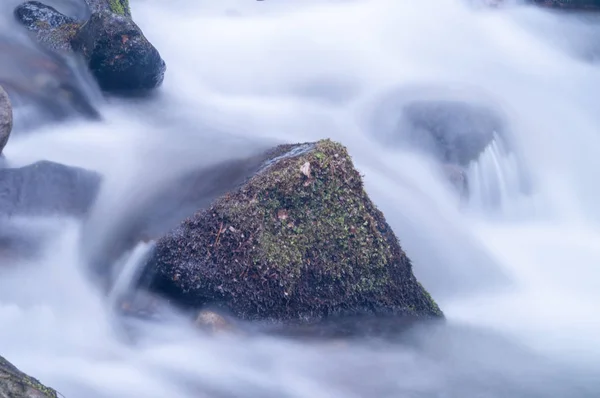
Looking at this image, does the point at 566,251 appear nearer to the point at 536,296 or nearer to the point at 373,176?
the point at 536,296

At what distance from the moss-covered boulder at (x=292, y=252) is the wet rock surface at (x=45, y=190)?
135 cm

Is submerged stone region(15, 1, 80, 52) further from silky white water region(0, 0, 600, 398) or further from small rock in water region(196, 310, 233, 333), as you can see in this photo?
small rock in water region(196, 310, 233, 333)

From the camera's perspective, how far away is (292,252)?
18.7 feet

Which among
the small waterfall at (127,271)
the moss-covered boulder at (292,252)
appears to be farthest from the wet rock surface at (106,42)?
the moss-covered boulder at (292,252)

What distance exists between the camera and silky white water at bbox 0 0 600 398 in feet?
18.5

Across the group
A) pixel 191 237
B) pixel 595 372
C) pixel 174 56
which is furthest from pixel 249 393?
pixel 174 56

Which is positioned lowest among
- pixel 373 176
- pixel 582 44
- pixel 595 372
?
pixel 595 372

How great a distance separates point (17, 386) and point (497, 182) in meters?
6.88

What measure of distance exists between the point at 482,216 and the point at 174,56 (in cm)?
551

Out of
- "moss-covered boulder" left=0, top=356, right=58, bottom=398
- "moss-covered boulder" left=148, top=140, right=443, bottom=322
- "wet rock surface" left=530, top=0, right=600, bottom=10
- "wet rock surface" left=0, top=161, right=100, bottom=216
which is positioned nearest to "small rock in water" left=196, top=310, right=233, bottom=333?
"moss-covered boulder" left=148, top=140, right=443, bottom=322

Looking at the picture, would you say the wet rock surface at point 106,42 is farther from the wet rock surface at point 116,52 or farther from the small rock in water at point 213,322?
the small rock in water at point 213,322

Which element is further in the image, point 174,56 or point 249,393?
point 174,56

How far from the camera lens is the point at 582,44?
1187 cm

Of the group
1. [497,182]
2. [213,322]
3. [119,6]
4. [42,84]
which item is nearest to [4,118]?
[42,84]
